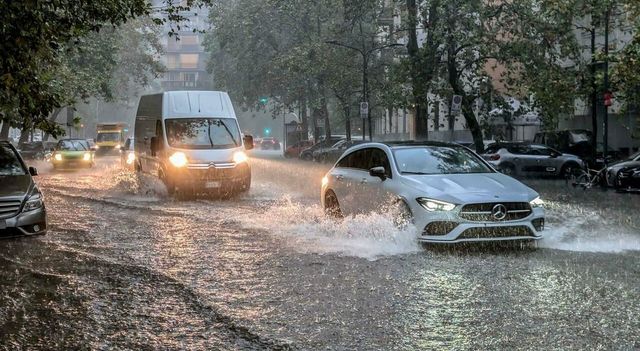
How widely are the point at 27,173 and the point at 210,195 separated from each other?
684 centimetres

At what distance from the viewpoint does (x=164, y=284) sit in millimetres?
7125

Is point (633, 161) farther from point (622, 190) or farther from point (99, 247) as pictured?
point (99, 247)

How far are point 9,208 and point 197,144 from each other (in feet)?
25.0

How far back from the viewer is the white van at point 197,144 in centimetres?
1622

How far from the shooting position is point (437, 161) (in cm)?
975

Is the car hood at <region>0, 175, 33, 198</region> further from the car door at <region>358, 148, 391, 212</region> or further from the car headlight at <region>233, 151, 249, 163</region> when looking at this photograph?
the car headlight at <region>233, 151, 249, 163</region>

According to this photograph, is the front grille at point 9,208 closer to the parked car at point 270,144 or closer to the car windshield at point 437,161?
the car windshield at point 437,161

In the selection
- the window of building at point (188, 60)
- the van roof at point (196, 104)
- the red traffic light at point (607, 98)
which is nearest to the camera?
the van roof at point (196, 104)

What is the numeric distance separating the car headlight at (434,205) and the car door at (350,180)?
5.36ft

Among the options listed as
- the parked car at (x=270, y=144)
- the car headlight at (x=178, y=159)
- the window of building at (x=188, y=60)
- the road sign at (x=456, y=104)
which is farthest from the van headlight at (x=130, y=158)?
the window of building at (x=188, y=60)

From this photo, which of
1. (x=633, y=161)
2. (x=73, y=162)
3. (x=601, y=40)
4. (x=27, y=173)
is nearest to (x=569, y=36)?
(x=633, y=161)

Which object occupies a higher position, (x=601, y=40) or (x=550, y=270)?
(x=601, y=40)

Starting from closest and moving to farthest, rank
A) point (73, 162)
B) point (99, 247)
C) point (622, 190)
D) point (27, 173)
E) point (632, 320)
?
point (632, 320) → point (99, 247) → point (27, 173) → point (622, 190) → point (73, 162)

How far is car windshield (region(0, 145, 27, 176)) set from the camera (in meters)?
10.5
